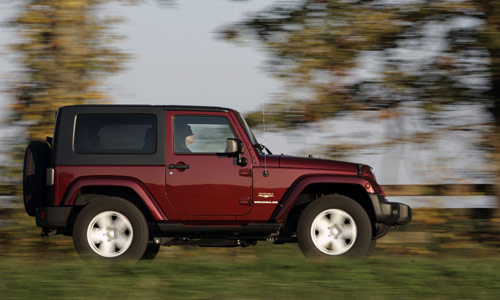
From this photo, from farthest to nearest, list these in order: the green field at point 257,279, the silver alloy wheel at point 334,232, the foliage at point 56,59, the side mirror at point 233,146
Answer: the foliage at point 56,59 < the silver alloy wheel at point 334,232 < the side mirror at point 233,146 < the green field at point 257,279

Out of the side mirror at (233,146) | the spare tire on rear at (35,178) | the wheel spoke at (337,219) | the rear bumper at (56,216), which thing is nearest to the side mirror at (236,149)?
the side mirror at (233,146)

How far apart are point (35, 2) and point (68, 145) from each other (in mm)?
4325

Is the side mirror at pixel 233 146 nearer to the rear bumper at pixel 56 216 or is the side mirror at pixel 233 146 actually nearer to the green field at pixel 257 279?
the green field at pixel 257 279

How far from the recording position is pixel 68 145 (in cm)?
866

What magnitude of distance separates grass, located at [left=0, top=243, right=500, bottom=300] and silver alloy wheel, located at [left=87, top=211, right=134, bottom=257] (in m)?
0.51

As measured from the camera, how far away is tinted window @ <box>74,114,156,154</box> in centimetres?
868

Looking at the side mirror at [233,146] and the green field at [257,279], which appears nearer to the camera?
the green field at [257,279]

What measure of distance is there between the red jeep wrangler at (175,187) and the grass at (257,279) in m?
0.44

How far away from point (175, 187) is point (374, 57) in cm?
441

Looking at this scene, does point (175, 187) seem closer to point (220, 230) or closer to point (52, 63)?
point (220, 230)

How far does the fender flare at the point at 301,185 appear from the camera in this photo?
8.57 meters

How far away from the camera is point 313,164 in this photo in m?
8.74

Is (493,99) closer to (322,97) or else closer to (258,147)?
(322,97)

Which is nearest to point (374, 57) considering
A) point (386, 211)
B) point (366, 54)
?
point (366, 54)
